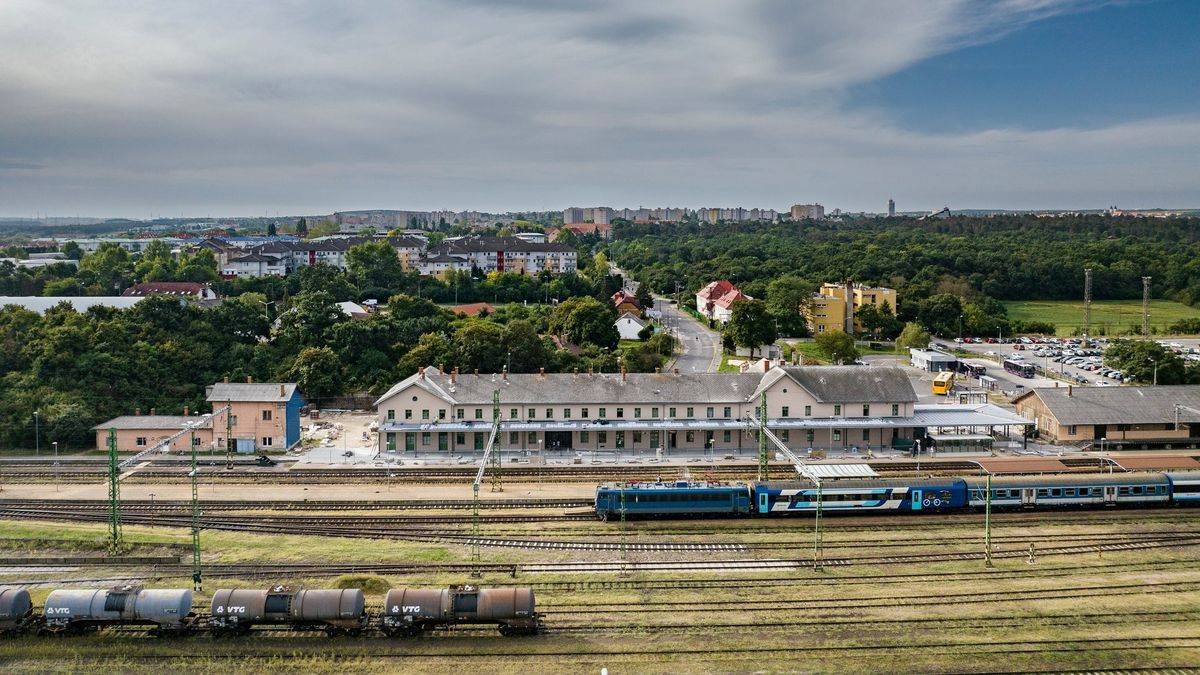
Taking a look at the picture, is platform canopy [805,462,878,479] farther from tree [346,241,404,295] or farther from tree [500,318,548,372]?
tree [346,241,404,295]

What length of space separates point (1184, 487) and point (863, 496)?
54.7 feet

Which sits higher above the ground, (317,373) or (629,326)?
(629,326)

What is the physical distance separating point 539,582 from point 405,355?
41150 millimetres

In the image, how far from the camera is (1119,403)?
5878 cm

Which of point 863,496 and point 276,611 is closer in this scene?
point 276,611

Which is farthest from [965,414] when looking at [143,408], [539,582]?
[143,408]

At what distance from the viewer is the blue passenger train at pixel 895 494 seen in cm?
4259

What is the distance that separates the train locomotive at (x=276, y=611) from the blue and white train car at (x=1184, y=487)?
3428cm

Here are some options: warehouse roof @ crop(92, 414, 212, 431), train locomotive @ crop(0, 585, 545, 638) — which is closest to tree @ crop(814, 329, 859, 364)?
warehouse roof @ crop(92, 414, 212, 431)

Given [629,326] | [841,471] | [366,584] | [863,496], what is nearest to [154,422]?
[366,584]

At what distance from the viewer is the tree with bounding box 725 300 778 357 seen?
3396 inches

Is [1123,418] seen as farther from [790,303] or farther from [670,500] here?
[790,303]

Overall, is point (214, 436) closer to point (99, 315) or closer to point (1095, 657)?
point (99, 315)

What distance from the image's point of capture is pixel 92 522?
44.0 m
